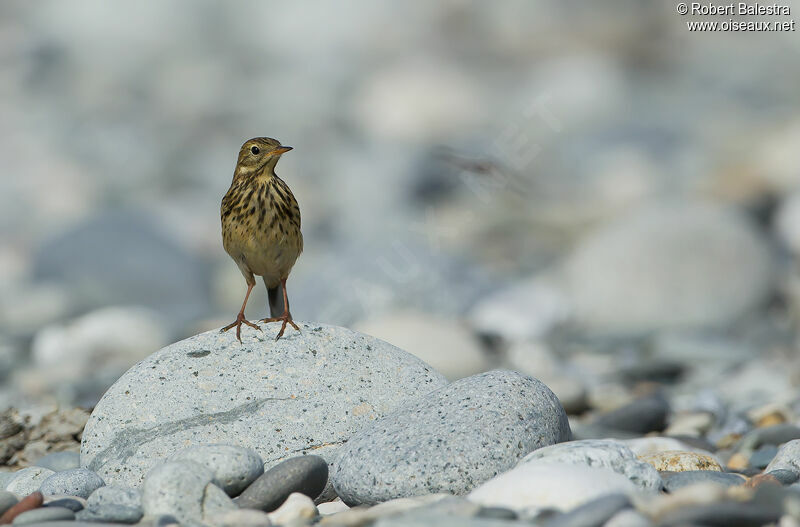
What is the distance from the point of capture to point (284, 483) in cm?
627

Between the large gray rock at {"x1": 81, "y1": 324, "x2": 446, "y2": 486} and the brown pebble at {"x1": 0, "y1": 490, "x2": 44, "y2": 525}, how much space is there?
0.92 m

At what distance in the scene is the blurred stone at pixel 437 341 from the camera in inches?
487

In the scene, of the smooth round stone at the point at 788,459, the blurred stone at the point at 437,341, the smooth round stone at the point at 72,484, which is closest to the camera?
the smooth round stone at the point at 72,484

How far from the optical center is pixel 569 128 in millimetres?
25828

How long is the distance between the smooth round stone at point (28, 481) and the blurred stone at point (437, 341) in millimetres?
5654

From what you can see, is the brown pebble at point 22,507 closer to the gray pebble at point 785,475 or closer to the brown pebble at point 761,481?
the brown pebble at point 761,481

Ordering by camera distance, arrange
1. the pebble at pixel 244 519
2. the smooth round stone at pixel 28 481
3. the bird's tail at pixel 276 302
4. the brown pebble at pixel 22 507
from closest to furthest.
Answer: the pebble at pixel 244 519 → the brown pebble at pixel 22 507 → the smooth round stone at pixel 28 481 → the bird's tail at pixel 276 302

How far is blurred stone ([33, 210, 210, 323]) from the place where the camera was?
59.7 feet

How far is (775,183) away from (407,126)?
910 centimetres

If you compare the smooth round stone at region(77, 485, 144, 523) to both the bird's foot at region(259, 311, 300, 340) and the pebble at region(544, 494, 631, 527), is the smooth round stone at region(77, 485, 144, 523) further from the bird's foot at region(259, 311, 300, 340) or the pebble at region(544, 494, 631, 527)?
the pebble at region(544, 494, 631, 527)

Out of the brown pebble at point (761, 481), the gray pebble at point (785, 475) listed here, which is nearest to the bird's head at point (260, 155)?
the brown pebble at point (761, 481)

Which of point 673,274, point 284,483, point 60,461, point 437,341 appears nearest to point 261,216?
point 284,483

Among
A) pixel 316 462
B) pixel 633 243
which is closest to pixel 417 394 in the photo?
pixel 316 462

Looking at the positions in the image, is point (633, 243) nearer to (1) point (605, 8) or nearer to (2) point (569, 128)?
(2) point (569, 128)
